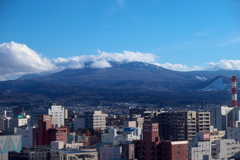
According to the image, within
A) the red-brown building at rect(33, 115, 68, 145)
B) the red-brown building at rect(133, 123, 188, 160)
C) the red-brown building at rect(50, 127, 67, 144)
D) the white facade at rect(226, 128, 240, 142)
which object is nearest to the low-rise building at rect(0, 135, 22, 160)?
the red-brown building at rect(133, 123, 188, 160)

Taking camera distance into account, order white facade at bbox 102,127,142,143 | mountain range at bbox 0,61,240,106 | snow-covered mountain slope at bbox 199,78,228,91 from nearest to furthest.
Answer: white facade at bbox 102,127,142,143
mountain range at bbox 0,61,240,106
snow-covered mountain slope at bbox 199,78,228,91

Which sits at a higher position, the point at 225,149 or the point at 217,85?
the point at 217,85

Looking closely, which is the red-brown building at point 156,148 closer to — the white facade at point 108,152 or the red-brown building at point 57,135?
the white facade at point 108,152

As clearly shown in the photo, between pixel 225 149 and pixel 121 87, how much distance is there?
391 ft

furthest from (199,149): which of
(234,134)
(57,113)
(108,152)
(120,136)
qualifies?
(57,113)

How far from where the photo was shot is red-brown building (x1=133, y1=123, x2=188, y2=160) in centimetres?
2930

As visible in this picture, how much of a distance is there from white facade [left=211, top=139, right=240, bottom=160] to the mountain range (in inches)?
2448

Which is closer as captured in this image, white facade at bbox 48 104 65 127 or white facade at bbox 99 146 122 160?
white facade at bbox 99 146 122 160

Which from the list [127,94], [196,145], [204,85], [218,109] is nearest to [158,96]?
[127,94]

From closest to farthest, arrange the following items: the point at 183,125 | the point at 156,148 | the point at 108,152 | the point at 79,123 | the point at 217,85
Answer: the point at 156,148
the point at 108,152
the point at 183,125
the point at 79,123
the point at 217,85

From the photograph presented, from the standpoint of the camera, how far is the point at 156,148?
97.0ft

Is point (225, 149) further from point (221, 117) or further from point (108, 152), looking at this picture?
point (221, 117)

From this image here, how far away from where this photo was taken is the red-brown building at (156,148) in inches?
1153

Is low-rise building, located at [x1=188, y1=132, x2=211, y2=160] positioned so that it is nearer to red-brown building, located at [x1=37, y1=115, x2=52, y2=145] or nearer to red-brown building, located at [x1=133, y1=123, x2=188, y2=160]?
red-brown building, located at [x1=133, y1=123, x2=188, y2=160]
